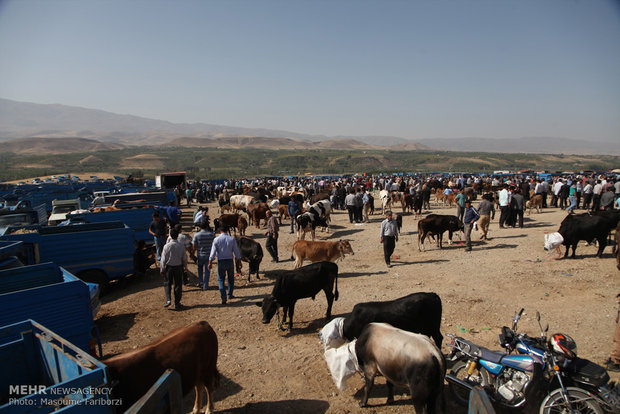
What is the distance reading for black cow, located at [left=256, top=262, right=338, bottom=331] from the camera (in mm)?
6996

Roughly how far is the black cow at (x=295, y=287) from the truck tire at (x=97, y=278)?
5.21 m

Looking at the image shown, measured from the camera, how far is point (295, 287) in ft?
23.5

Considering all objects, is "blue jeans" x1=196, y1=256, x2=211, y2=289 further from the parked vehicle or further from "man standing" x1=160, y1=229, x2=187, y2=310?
the parked vehicle

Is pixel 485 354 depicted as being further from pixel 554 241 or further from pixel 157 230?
pixel 157 230

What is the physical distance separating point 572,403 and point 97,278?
1032cm

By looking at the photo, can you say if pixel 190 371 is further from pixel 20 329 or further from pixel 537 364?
pixel 537 364

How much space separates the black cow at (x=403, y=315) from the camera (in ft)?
17.7

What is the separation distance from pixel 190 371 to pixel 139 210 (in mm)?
10957

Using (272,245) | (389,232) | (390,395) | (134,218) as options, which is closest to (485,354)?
(390,395)

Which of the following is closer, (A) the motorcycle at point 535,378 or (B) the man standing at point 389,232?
(A) the motorcycle at point 535,378

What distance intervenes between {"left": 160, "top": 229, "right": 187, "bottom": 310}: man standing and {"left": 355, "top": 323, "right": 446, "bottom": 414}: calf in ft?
16.2

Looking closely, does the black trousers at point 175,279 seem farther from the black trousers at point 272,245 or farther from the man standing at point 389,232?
the man standing at point 389,232

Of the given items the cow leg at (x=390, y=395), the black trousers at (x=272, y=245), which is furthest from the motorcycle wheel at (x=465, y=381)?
the black trousers at (x=272, y=245)

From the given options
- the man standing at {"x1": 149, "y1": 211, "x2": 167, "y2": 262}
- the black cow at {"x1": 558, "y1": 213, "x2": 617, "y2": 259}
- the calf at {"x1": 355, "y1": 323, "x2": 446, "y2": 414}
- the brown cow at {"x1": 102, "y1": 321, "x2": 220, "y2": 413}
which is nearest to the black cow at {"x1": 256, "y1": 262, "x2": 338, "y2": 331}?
the brown cow at {"x1": 102, "y1": 321, "x2": 220, "y2": 413}
